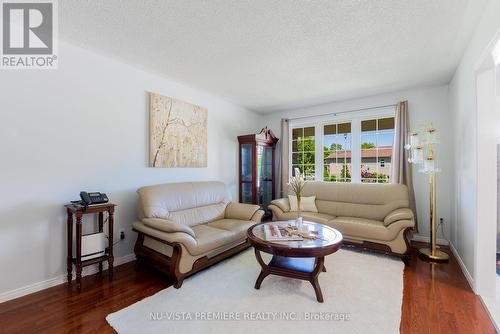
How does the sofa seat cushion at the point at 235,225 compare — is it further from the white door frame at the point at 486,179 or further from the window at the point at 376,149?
the window at the point at 376,149

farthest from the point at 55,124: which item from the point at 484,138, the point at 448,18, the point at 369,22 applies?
the point at 484,138

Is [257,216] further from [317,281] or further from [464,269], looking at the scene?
[464,269]

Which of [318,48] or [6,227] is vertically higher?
[318,48]

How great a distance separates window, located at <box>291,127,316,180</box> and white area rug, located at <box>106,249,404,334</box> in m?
2.51

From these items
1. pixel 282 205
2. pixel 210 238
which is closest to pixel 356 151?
pixel 282 205

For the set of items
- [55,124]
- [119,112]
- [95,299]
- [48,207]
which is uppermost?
[119,112]

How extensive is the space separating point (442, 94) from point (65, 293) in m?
5.60

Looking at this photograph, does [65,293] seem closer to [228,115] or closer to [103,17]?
[103,17]

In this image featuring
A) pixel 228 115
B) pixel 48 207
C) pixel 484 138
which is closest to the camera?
pixel 484 138

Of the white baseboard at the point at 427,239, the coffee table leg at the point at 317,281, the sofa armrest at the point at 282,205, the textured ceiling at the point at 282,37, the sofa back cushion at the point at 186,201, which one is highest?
the textured ceiling at the point at 282,37

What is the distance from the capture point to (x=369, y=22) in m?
2.02

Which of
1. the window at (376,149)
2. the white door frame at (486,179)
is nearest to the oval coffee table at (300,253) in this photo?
the white door frame at (486,179)

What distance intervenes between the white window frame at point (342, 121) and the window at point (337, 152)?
0.20 feet

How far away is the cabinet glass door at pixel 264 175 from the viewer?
4691mm
